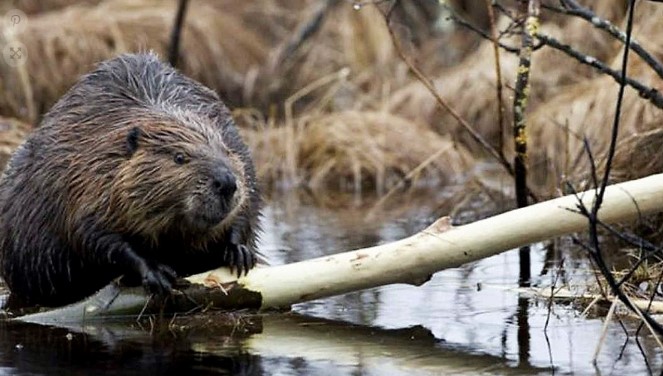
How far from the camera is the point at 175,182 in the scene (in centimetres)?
419

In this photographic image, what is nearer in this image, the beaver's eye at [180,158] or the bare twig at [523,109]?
the beaver's eye at [180,158]

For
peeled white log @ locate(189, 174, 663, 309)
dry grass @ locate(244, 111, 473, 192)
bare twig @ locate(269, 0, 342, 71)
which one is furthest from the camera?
bare twig @ locate(269, 0, 342, 71)

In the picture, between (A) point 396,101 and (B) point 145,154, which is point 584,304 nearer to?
(B) point 145,154

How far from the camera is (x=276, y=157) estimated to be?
28.3ft

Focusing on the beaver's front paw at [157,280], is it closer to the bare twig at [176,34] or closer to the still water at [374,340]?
the still water at [374,340]

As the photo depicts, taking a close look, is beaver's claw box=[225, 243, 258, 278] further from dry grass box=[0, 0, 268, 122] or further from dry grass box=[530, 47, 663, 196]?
dry grass box=[0, 0, 268, 122]

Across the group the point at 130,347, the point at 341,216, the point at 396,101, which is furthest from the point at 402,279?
the point at 396,101

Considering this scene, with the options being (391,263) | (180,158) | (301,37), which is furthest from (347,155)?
(391,263)

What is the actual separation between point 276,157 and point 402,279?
4.70m

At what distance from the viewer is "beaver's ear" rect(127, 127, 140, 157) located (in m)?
4.33

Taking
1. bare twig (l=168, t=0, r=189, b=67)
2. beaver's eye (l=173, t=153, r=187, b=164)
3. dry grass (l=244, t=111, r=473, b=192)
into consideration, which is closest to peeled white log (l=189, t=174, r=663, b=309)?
A: beaver's eye (l=173, t=153, r=187, b=164)

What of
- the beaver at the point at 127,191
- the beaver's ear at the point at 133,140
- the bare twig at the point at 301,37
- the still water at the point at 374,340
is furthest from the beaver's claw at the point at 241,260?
the bare twig at the point at 301,37

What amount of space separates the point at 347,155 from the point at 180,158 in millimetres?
4371

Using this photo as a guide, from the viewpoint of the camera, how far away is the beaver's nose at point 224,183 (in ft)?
13.5
